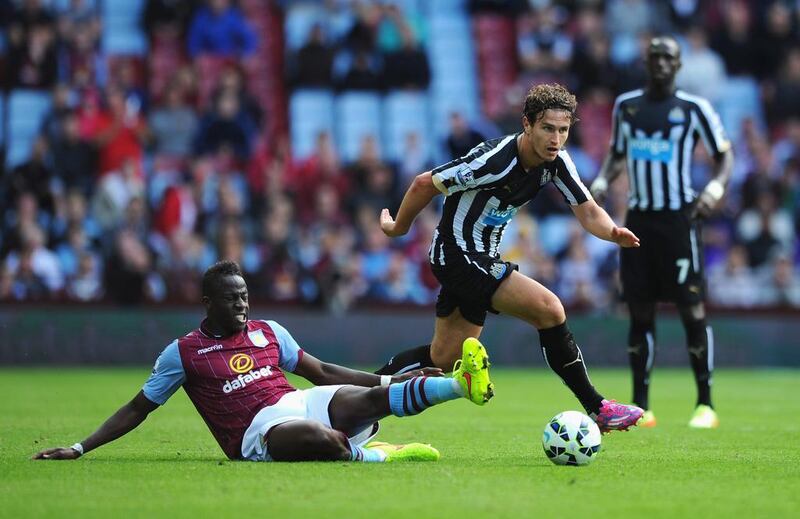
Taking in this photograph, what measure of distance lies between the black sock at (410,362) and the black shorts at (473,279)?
43 centimetres

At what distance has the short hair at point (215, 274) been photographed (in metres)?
7.25

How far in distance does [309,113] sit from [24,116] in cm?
437

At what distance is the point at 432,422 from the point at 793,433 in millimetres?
2719

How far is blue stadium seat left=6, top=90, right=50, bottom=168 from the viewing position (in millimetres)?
20391

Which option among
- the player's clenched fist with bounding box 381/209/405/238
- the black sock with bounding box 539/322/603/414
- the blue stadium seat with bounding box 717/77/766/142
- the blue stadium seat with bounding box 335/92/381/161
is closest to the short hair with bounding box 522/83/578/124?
the player's clenched fist with bounding box 381/209/405/238

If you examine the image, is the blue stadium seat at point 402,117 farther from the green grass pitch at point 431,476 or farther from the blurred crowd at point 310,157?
the green grass pitch at point 431,476

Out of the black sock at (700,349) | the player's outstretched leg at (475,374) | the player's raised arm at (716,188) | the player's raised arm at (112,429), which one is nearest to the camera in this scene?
the player's outstretched leg at (475,374)

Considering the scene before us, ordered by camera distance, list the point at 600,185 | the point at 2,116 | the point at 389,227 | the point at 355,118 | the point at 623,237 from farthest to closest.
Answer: the point at 355,118 → the point at 2,116 → the point at 600,185 → the point at 389,227 → the point at 623,237

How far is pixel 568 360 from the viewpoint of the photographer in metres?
8.09

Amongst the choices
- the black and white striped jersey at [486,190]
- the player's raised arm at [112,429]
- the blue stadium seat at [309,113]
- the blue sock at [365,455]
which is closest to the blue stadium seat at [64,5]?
the blue stadium seat at [309,113]

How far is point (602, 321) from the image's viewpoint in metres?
18.3

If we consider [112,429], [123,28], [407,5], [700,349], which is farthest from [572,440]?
[407,5]

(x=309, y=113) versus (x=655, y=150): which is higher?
(x=309, y=113)

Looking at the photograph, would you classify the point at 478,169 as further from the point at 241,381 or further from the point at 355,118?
the point at 355,118
